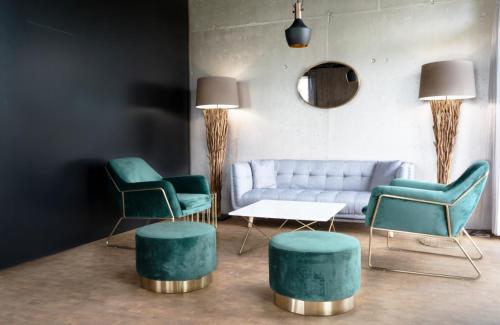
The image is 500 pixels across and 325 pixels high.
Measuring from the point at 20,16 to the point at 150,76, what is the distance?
1881 millimetres

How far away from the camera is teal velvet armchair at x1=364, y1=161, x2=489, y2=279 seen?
309 centimetres

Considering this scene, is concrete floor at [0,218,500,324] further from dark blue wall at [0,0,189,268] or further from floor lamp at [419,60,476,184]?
floor lamp at [419,60,476,184]

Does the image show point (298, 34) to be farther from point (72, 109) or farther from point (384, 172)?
point (72, 109)

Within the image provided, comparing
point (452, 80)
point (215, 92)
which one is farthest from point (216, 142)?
point (452, 80)

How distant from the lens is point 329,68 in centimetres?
548

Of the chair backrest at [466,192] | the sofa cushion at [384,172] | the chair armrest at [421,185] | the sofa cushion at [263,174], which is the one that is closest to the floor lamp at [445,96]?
the sofa cushion at [384,172]

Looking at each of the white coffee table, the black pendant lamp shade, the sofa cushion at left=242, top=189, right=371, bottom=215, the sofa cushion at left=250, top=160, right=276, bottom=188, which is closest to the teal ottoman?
the white coffee table

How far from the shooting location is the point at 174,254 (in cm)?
284

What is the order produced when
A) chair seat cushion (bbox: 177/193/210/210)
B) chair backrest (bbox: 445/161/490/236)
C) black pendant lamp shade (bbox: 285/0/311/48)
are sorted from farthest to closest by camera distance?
1. chair seat cushion (bbox: 177/193/210/210)
2. black pendant lamp shade (bbox: 285/0/311/48)
3. chair backrest (bbox: 445/161/490/236)

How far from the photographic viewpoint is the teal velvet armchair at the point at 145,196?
13.2 feet

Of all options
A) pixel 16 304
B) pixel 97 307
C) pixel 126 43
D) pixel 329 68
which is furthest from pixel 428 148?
pixel 16 304

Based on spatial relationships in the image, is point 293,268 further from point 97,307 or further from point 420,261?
point 420,261

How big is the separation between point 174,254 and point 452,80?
128 inches

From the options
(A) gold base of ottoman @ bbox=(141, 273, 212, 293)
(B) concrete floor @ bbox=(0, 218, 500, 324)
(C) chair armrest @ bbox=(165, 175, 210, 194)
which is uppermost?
(C) chair armrest @ bbox=(165, 175, 210, 194)
